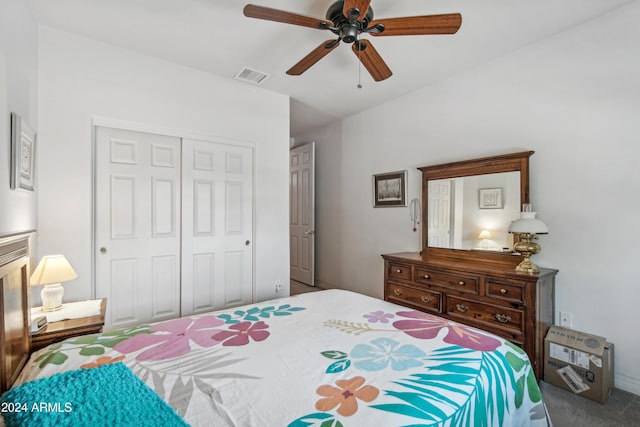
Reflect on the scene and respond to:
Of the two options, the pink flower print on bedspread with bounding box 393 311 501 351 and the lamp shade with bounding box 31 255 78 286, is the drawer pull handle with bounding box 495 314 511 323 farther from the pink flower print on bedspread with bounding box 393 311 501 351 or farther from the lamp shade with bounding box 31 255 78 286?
the lamp shade with bounding box 31 255 78 286

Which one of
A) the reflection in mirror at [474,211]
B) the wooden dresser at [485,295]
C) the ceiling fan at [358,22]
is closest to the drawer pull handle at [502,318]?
the wooden dresser at [485,295]

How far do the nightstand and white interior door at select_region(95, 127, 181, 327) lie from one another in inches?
28.7

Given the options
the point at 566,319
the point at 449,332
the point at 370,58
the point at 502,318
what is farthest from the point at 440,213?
the point at 449,332

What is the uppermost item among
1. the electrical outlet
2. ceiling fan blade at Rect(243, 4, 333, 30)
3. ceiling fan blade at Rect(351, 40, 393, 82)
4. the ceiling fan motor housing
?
the ceiling fan motor housing

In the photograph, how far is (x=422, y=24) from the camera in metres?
1.81

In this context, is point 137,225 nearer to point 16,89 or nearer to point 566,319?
point 16,89

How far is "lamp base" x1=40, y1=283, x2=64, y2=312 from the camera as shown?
2018 millimetres

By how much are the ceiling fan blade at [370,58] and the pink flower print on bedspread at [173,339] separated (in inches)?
78.4

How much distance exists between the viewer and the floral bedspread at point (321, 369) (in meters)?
0.91

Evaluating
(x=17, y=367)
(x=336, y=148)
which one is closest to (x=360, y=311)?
(x=17, y=367)

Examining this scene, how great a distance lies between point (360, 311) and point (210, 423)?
114 centimetres

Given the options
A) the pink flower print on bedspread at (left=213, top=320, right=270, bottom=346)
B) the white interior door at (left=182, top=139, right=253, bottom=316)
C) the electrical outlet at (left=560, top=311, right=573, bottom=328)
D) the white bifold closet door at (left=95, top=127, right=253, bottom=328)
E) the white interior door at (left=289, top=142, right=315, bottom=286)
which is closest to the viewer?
the pink flower print on bedspread at (left=213, top=320, right=270, bottom=346)

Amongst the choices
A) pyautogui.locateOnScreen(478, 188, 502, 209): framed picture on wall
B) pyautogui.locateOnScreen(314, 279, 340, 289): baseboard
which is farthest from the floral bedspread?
pyautogui.locateOnScreen(314, 279, 340, 289): baseboard

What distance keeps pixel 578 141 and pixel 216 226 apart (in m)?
3.35
